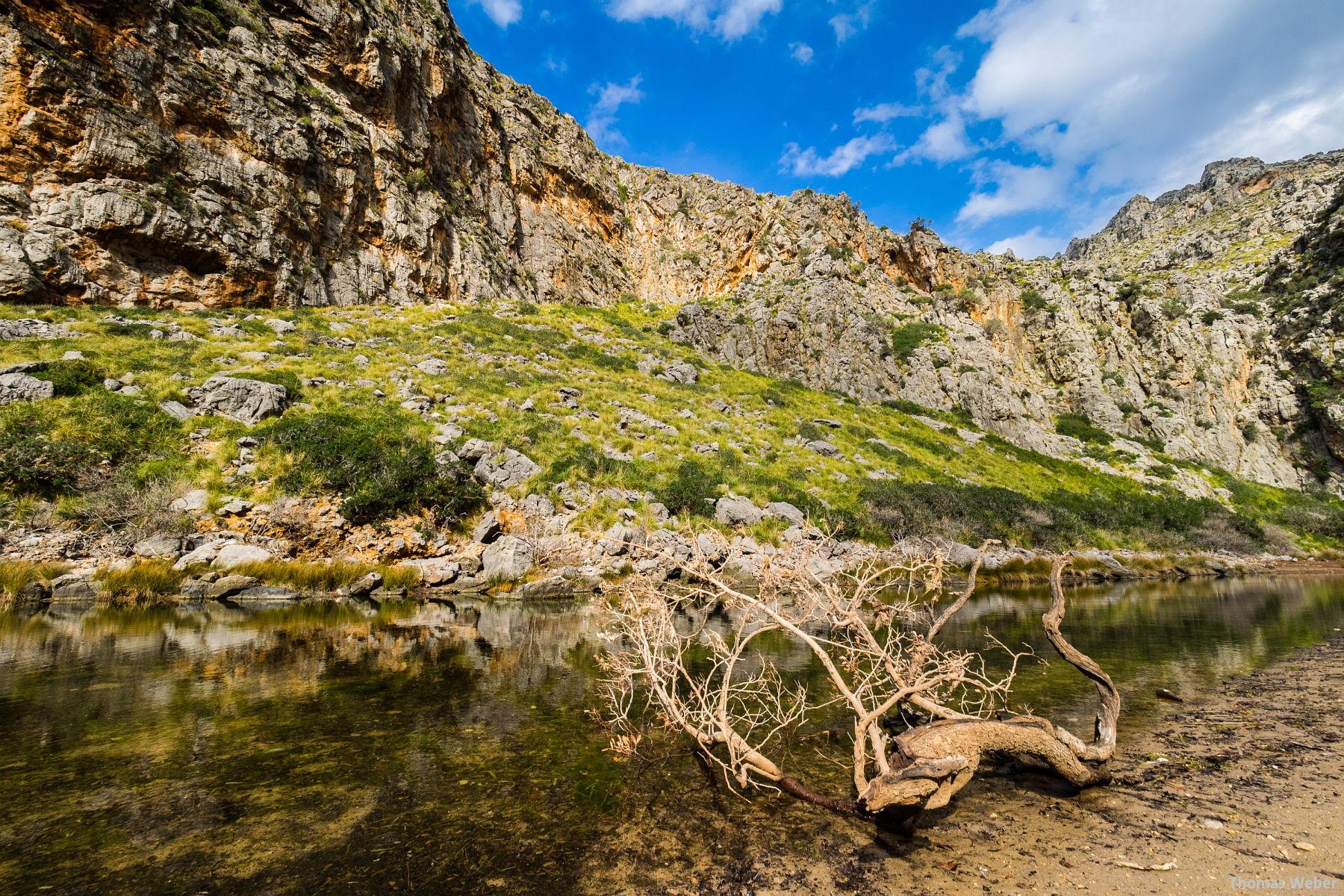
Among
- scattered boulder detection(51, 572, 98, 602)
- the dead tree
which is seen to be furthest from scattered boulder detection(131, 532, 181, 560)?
the dead tree

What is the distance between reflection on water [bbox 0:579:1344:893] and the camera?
3.29 metres

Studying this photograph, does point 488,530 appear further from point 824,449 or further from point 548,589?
point 824,449

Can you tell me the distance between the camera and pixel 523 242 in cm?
4888

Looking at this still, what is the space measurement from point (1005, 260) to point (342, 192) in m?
62.8

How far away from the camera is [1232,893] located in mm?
2965

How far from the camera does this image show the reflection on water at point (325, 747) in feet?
10.8

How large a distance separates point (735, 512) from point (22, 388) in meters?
20.7

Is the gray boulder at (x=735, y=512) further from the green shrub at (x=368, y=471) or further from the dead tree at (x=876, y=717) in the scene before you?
the dead tree at (x=876, y=717)

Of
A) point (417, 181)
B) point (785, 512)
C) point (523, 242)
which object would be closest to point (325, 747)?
point (785, 512)

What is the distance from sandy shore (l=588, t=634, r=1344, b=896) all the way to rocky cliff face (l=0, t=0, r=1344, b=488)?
109 feet

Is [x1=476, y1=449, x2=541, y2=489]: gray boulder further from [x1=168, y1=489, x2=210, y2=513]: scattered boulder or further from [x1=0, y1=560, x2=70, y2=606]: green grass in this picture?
[x1=0, y1=560, x2=70, y2=606]: green grass

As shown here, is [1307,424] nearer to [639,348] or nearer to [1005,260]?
[1005,260]

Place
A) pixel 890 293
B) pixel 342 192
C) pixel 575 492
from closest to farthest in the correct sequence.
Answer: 1. pixel 575 492
2. pixel 342 192
3. pixel 890 293

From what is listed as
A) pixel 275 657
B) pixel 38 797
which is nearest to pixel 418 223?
pixel 275 657
